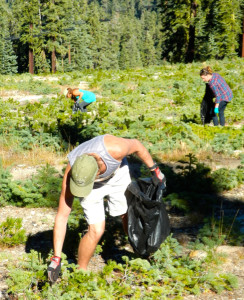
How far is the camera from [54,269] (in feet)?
11.2

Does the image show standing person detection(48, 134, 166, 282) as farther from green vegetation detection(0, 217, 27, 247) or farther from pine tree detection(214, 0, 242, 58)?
pine tree detection(214, 0, 242, 58)

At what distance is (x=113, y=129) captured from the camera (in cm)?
903

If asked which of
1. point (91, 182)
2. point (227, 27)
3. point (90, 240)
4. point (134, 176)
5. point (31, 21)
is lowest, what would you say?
point (134, 176)

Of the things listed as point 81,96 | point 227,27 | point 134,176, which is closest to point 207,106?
point 81,96

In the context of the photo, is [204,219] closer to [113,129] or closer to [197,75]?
[113,129]

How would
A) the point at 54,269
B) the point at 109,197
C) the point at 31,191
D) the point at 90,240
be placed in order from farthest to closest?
1. the point at 31,191
2. the point at 109,197
3. the point at 90,240
4. the point at 54,269

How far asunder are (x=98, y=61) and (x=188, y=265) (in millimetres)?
83849

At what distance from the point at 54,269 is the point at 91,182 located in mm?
856

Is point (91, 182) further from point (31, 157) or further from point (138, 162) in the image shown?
point (31, 157)

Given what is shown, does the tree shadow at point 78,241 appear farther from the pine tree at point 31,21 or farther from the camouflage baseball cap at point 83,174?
the pine tree at point 31,21

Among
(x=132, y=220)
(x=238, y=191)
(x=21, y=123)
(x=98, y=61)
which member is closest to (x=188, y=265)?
(x=132, y=220)

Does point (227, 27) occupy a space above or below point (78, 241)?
above

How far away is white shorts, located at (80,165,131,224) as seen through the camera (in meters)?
3.63

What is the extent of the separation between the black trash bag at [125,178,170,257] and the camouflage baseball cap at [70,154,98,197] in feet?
2.59
